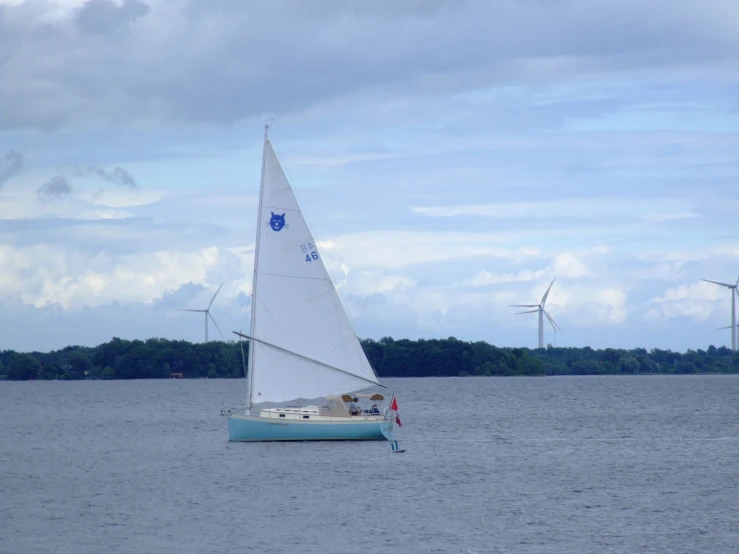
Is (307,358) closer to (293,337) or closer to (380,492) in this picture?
(293,337)

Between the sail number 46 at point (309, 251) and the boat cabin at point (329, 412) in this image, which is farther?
the boat cabin at point (329, 412)

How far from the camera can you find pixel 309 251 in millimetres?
60594

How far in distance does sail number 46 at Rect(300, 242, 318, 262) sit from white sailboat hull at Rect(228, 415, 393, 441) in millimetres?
9375

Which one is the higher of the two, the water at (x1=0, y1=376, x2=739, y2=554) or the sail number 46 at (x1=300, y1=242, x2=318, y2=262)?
the sail number 46 at (x1=300, y1=242, x2=318, y2=262)

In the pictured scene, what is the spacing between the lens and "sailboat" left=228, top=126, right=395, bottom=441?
5978 cm

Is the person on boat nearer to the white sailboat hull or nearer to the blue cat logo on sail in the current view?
the white sailboat hull

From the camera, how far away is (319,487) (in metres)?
49.2

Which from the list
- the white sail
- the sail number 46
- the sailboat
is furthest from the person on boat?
the sail number 46

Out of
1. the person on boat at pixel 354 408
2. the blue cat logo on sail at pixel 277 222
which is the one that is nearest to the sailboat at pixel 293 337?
the blue cat logo on sail at pixel 277 222

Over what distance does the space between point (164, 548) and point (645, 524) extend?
18070 millimetres

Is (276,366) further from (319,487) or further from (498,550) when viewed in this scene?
(498,550)

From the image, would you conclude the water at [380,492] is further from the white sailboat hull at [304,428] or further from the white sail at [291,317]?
the white sail at [291,317]

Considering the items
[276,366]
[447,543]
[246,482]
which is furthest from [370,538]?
[276,366]

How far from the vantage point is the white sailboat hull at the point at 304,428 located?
200 feet
